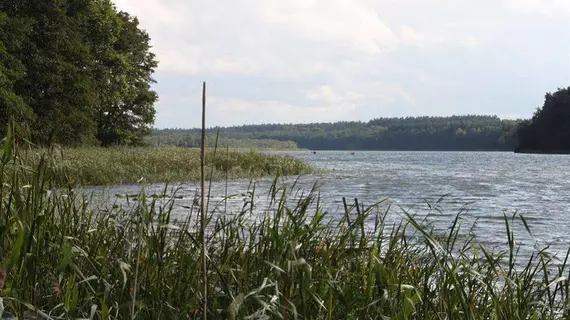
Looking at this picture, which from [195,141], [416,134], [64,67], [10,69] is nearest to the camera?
[195,141]

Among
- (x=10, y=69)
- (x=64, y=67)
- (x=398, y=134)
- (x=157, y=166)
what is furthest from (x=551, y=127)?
(x=398, y=134)

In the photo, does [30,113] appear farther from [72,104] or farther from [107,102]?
[107,102]

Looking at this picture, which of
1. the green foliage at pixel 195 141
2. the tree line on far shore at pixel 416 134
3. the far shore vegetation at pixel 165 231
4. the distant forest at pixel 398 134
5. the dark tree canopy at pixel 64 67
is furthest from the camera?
the distant forest at pixel 398 134

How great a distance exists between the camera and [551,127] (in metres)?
85.2

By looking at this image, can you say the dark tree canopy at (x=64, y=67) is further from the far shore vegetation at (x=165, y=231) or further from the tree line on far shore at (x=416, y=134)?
the tree line on far shore at (x=416, y=134)

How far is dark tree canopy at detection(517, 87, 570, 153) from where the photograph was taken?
8275 centimetres

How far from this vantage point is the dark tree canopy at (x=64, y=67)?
28062 mm

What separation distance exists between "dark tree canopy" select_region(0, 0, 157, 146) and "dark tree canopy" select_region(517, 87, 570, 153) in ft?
203

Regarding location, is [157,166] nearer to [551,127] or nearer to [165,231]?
[165,231]

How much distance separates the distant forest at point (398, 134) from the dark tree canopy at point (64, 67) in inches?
4066

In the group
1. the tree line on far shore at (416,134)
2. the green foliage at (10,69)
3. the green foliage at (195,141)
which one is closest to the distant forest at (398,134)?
the tree line on far shore at (416,134)

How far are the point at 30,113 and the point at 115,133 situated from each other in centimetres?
1383

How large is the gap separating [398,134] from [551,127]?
86.6m

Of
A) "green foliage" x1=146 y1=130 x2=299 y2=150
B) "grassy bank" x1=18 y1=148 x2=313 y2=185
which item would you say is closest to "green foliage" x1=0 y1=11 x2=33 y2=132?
"grassy bank" x1=18 y1=148 x2=313 y2=185
